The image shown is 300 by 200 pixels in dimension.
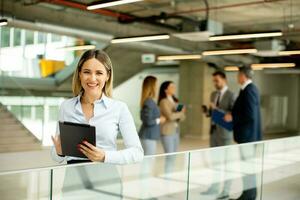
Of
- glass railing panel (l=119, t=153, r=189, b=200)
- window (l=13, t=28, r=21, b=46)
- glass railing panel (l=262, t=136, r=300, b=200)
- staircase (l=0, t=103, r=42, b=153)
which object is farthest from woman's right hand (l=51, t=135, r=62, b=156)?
window (l=13, t=28, r=21, b=46)

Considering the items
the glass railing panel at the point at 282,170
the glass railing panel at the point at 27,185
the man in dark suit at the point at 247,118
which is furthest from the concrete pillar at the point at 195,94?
the glass railing panel at the point at 27,185

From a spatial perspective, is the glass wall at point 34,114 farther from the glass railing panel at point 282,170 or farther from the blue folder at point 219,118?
the glass railing panel at point 282,170

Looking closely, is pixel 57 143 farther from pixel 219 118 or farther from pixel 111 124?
pixel 219 118

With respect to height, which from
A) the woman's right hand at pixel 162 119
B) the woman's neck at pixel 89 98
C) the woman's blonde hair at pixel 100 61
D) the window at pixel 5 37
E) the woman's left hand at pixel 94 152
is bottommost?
the woman's right hand at pixel 162 119

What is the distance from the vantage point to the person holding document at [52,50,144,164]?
5.30 ft

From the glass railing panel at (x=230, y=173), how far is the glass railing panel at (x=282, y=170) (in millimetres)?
135

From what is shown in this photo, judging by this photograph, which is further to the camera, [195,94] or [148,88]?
[195,94]

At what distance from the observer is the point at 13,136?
8234 mm

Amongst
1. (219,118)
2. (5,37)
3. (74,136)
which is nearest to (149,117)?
(219,118)

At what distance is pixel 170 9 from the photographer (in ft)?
29.5

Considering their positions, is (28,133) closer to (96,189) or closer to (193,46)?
(193,46)

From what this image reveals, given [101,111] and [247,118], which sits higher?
[101,111]

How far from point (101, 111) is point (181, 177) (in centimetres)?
179

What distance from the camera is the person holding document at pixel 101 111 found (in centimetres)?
161
